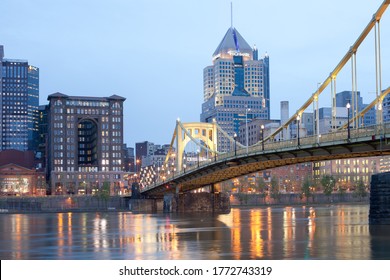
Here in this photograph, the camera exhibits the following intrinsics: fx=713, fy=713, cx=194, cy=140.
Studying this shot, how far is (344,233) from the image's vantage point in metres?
52.7

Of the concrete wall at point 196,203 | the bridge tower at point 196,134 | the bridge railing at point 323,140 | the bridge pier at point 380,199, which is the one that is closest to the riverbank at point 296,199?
the bridge tower at point 196,134

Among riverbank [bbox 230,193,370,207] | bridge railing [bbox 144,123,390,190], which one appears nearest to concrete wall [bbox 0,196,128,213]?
riverbank [bbox 230,193,370,207]

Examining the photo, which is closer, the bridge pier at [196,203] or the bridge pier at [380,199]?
the bridge pier at [380,199]

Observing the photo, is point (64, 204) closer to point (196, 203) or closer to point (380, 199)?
point (196, 203)

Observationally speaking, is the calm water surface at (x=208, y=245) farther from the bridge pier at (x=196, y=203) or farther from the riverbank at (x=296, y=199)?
the riverbank at (x=296, y=199)

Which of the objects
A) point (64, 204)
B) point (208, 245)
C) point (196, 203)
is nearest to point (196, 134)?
point (196, 203)

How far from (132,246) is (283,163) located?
38.8 meters

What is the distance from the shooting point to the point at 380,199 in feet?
197

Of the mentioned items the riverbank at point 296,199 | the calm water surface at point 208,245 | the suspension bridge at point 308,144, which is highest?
the suspension bridge at point 308,144

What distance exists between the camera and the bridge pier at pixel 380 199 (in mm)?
59031

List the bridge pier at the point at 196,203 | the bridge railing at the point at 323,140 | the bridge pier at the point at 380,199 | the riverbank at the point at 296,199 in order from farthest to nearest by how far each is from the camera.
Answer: the riverbank at the point at 296,199 < the bridge pier at the point at 196,203 < the bridge pier at the point at 380,199 < the bridge railing at the point at 323,140
